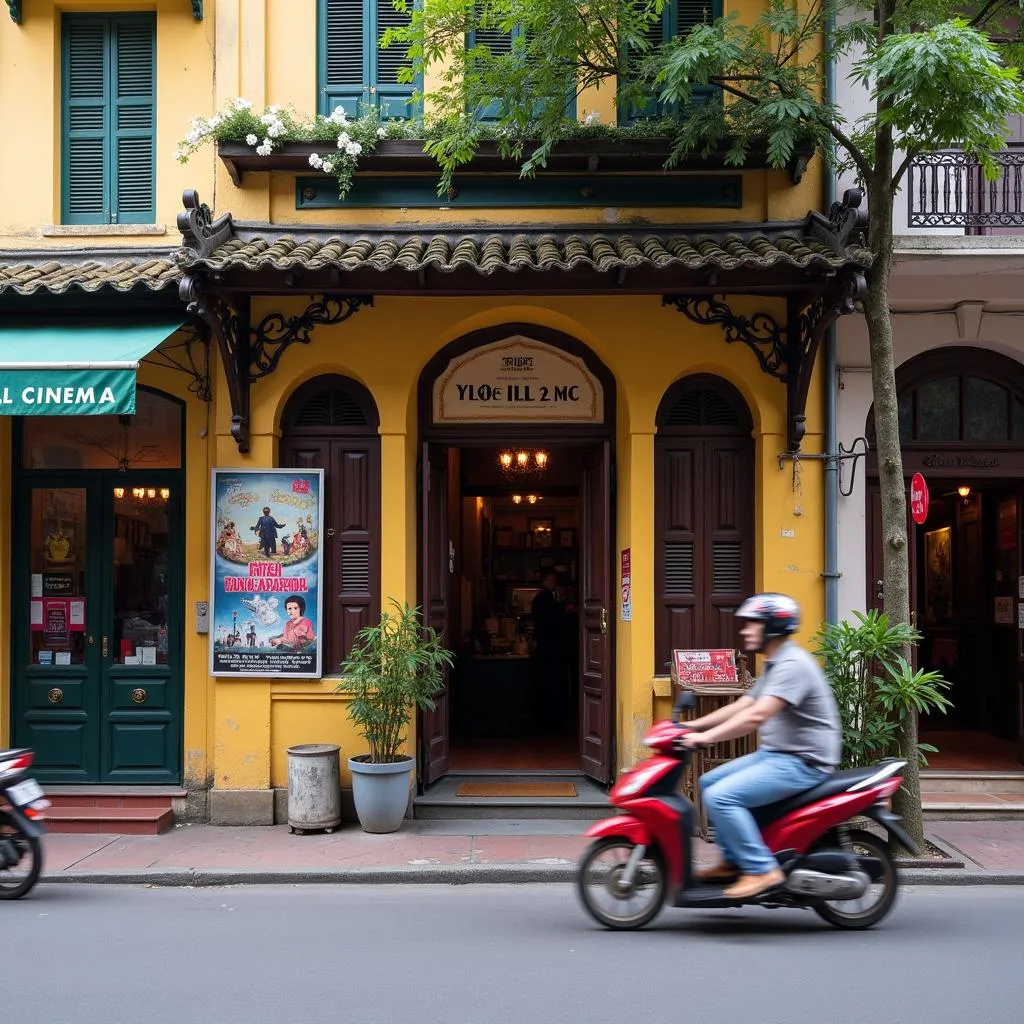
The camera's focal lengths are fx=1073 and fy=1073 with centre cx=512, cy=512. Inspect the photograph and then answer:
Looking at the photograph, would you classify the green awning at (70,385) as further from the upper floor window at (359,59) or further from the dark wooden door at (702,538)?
the dark wooden door at (702,538)

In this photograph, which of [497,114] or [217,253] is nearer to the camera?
[217,253]

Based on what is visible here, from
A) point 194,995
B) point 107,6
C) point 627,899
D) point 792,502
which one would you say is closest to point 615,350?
point 792,502

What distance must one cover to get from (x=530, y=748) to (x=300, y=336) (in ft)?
17.3

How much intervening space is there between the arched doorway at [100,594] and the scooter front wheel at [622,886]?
204 inches

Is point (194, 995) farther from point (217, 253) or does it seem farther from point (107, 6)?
point (107, 6)

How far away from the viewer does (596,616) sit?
10.5 meters

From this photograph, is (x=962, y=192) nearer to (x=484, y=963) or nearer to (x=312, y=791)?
(x=312, y=791)

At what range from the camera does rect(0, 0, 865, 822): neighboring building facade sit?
387 inches

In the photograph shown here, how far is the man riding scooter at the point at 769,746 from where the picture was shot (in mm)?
6039

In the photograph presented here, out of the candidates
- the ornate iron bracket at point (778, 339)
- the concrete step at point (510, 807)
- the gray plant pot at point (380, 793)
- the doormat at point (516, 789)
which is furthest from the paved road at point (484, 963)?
the ornate iron bracket at point (778, 339)

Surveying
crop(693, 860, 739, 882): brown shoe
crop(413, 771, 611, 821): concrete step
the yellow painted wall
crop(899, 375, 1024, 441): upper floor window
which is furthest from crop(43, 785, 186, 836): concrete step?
crop(899, 375, 1024, 441): upper floor window

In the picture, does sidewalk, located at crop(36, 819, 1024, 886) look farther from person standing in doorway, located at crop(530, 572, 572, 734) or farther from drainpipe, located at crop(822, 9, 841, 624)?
person standing in doorway, located at crop(530, 572, 572, 734)

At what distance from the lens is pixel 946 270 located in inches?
388

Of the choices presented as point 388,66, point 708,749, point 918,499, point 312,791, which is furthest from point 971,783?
point 388,66
